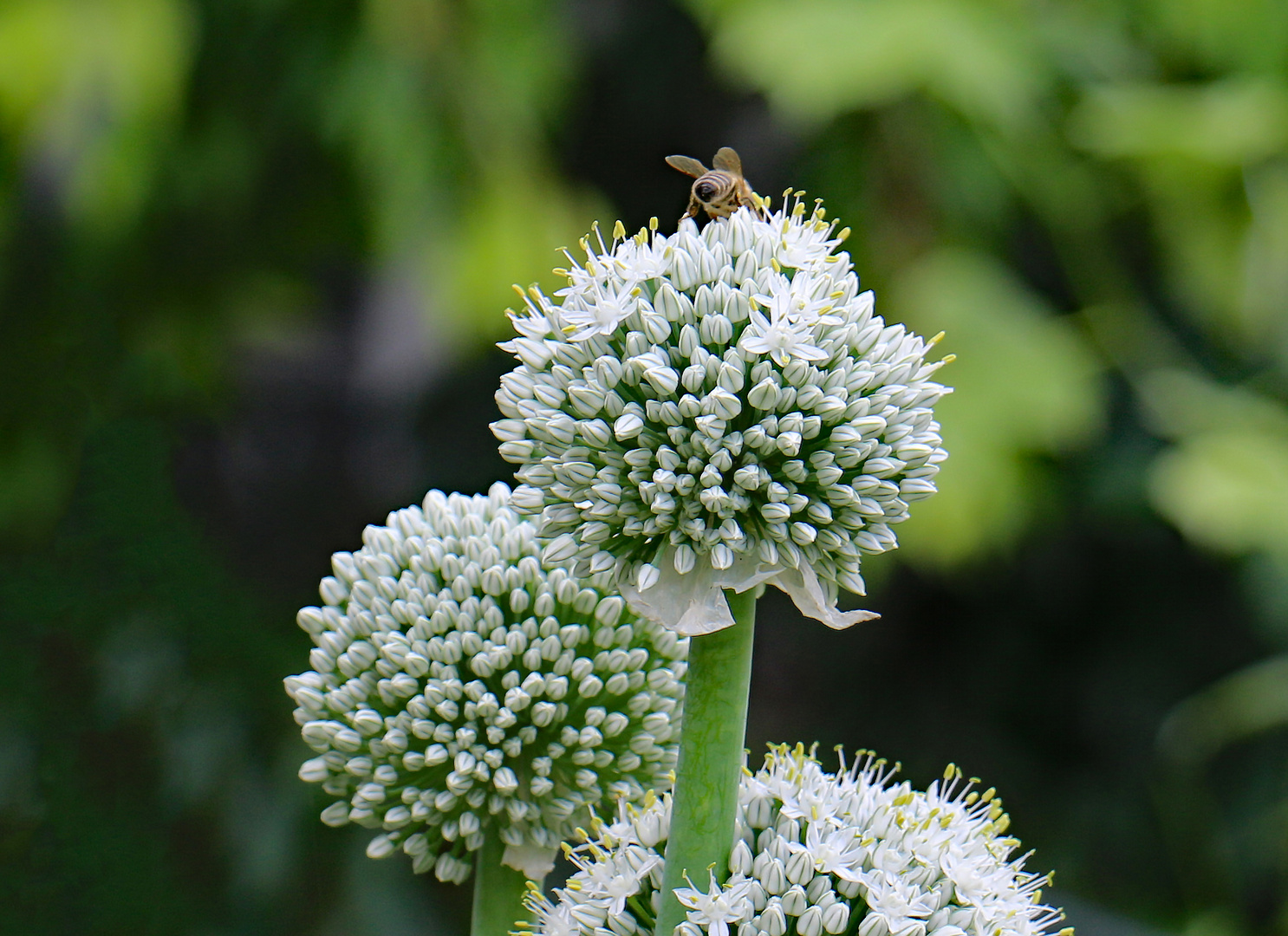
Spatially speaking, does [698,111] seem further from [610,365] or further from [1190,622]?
[610,365]

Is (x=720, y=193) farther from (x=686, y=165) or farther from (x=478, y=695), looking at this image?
(x=478, y=695)

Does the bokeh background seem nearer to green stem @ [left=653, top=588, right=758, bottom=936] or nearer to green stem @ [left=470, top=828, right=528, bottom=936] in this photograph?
green stem @ [left=470, top=828, right=528, bottom=936]

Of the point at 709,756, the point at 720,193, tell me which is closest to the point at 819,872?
the point at 709,756

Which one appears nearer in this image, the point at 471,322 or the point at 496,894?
the point at 496,894

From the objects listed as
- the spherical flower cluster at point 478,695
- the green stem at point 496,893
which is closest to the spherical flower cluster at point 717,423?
the spherical flower cluster at point 478,695

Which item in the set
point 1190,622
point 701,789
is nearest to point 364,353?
point 1190,622

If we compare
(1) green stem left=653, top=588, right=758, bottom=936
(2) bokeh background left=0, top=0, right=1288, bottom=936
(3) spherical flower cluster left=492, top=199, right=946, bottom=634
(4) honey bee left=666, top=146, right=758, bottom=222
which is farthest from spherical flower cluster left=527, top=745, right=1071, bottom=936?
(2) bokeh background left=0, top=0, right=1288, bottom=936

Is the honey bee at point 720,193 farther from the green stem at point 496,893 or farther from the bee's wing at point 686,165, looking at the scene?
the green stem at point 496,893
